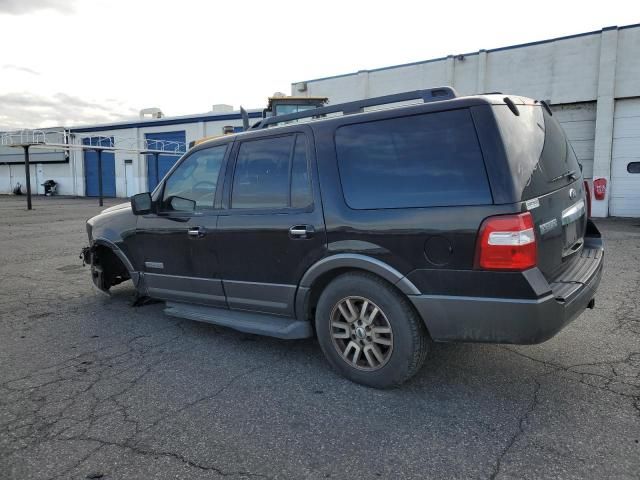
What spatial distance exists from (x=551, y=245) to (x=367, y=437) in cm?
169

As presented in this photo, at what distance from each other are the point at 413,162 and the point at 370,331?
47.3 inches

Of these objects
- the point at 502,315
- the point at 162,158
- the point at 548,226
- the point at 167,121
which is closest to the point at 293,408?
the point at 502,315

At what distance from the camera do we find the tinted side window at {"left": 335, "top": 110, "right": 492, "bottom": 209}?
2.94 metres

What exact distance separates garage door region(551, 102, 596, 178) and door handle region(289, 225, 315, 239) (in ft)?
50.0

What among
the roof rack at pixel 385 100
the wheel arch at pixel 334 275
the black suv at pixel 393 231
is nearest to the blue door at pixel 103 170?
the black suv at pixel 393 231

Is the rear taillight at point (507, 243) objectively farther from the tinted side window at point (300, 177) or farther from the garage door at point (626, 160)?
the garage door at point (626, 160)

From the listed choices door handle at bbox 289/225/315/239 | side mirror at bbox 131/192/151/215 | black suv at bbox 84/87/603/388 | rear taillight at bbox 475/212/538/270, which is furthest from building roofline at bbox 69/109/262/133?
rear taillight at bbox 475/212/538/270

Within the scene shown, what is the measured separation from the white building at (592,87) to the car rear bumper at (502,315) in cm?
1484

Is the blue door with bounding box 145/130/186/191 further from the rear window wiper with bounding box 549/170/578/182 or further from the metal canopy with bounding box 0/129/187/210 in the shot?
the rear window wiper with bounding box 549/170/578/182

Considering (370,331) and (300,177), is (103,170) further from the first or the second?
(370,331)

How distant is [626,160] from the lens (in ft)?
50.5

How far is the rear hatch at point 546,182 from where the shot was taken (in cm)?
292

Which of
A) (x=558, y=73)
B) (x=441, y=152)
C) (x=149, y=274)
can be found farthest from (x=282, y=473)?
(x=558, y=73)

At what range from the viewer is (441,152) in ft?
10.0
